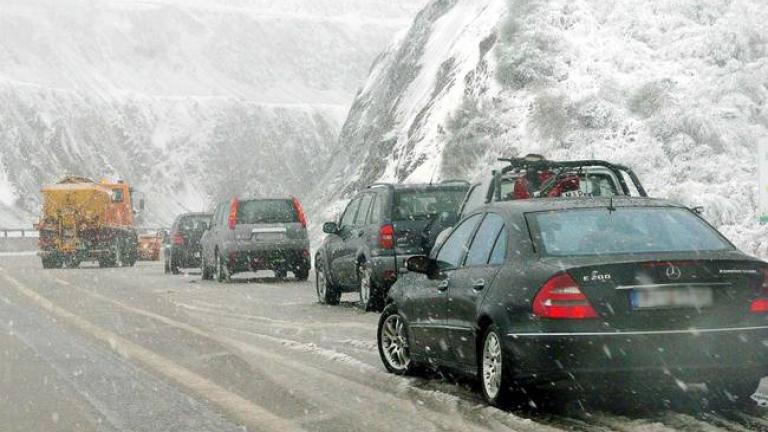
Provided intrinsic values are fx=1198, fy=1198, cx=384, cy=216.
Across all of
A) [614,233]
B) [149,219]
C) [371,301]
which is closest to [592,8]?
[371,301]

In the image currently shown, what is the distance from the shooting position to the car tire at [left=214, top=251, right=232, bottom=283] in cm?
2474

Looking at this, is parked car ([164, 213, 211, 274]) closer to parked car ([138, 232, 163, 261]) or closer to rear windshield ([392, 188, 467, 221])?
parked car ([138, 232, 163, 261])

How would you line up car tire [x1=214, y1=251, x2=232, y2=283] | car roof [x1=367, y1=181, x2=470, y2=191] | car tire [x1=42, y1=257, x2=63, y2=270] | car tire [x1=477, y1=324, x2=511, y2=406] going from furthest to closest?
1. car tire [x1=42, y1=257, x2=63, y2=270]
2. car tire [x1=214, y1=251, x2=232, y2=283]
3. car roof [x1=367, y1=181, x2=470, y2=191]
4. car tire [x1=477, y1=324, x2=511, y2=406]

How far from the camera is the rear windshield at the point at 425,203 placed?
621 inches

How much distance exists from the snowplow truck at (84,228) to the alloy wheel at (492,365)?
3097 cm

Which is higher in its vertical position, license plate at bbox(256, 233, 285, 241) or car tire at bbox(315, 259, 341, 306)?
license plate at bbox(256, 233, 285, 241)

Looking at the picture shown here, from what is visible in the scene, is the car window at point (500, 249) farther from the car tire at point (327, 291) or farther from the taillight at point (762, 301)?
the car tire at point (327, 291)

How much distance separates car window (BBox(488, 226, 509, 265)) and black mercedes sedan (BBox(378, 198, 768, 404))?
0.01 metres

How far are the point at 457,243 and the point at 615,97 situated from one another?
21616 mm

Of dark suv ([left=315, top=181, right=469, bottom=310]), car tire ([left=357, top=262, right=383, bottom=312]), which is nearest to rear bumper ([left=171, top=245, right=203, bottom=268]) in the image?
dark suv ([left=315, top=181, right=469, bottom=310])

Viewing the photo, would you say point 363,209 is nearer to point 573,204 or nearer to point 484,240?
point 484,240

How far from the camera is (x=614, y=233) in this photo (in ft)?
25.5

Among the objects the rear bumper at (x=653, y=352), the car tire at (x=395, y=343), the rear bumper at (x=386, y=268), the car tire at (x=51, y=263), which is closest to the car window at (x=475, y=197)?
the rear bumper at (x=386, y=268)

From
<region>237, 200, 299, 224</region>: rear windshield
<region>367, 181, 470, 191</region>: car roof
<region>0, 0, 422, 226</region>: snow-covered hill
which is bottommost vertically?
<region>367, 181, 470, 191</region>: car roof
